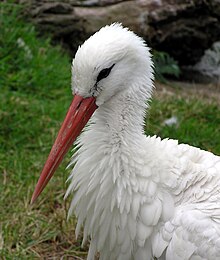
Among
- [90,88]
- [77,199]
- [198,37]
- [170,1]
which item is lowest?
[198,37]


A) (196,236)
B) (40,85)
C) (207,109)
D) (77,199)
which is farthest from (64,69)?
(196,236)

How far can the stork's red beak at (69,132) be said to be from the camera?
2.98m

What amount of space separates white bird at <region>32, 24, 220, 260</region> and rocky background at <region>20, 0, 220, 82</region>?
11.2 feet

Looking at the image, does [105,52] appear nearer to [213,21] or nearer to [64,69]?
[64,69]

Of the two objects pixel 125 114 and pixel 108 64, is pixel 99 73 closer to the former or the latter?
pixel 108 64

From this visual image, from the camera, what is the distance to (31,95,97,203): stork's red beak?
298cm

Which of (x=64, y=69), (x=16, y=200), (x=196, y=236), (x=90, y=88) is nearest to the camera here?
(x=196, y=236)

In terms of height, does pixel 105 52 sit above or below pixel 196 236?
above

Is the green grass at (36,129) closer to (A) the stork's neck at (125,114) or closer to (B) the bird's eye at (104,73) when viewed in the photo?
(A) the stork's neck at (125,114)

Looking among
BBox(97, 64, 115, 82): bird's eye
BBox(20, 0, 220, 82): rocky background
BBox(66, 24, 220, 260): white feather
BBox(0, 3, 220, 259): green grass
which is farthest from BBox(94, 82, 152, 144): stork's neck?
BBox(20, 0, 220, 82): rocky background

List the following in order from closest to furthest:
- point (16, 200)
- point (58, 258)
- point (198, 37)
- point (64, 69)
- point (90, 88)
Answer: point (90, 88) < point (58, 258) < point (16, 200) < point (64, 69) < point (198, 37)

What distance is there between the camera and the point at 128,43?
296cm

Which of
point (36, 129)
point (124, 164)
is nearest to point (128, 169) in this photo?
point (124, 164)

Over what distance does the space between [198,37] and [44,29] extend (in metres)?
1.60
